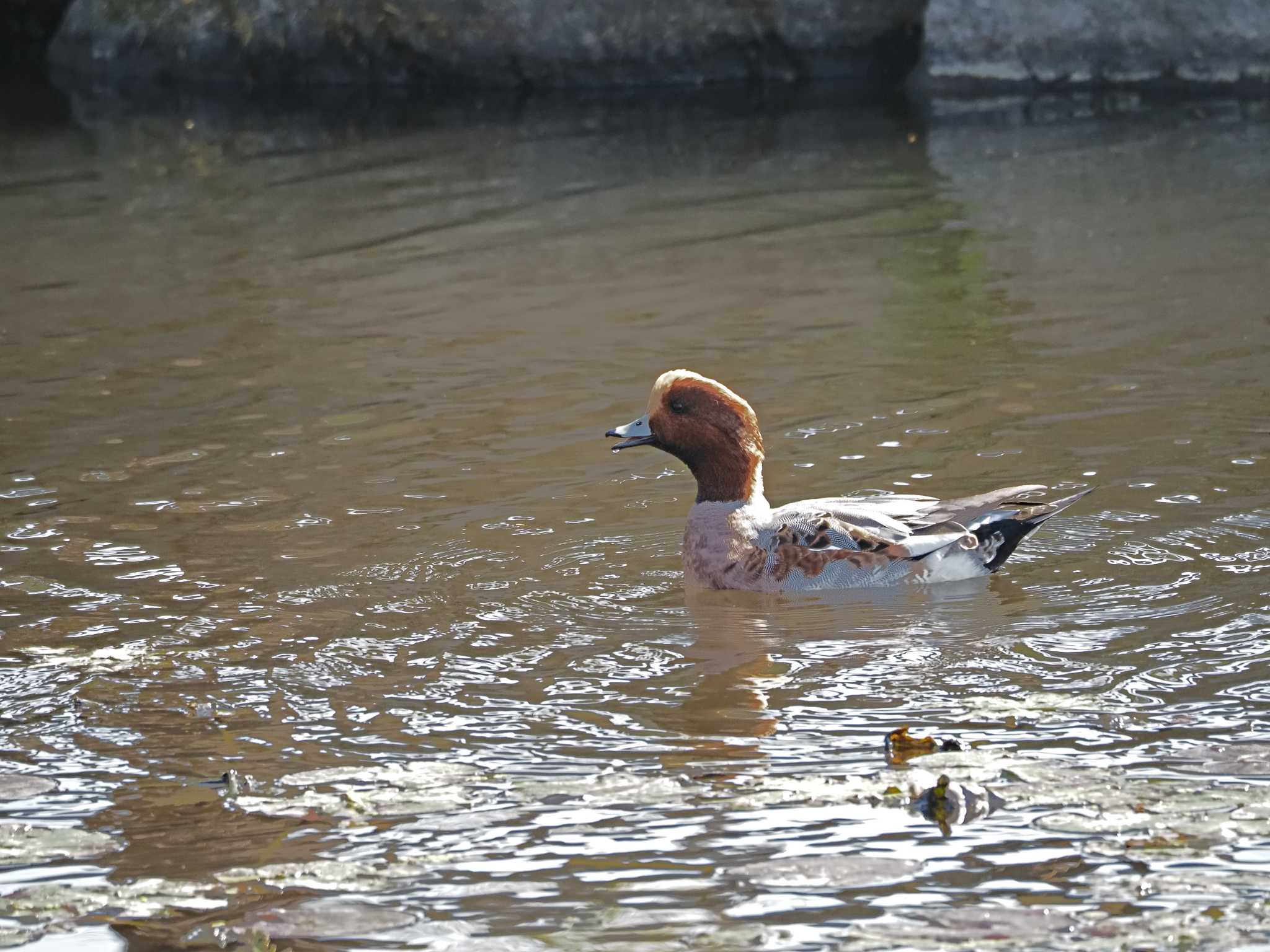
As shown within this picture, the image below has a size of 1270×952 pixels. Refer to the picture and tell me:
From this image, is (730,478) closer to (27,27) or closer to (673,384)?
(673,384)

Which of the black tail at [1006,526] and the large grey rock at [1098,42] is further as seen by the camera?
the large grey rock at [1098,42]

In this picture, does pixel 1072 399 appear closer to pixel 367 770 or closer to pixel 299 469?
pixel 299 469

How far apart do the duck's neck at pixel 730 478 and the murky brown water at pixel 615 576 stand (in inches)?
12.7

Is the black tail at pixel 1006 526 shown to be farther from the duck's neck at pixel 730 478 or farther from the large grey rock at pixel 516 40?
the large grey rock at pixel 516 40

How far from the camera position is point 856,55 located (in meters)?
17.3

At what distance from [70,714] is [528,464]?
8.85 feet

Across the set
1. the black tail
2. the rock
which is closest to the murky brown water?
the black tail

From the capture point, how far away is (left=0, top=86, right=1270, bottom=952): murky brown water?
4078 mm

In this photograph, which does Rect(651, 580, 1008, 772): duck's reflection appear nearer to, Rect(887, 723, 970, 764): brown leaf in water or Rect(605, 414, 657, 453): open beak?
Rect(887, 723, 970, 764): brown leaf in water

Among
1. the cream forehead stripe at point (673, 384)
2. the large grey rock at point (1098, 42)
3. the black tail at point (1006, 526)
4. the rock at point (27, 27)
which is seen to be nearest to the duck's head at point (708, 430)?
the cream forehead stripe at point (673, 384)

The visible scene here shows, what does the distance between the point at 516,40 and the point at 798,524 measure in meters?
12.1

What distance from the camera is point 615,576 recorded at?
648 centimetres

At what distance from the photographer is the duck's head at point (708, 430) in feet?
21.3

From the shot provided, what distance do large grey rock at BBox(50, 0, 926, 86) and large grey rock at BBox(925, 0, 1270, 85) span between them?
0.91 m
